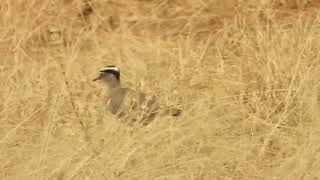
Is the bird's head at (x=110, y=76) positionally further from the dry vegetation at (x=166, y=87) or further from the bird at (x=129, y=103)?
the dry vegetation at (x=166, y=87)

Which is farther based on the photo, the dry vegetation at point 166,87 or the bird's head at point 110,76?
the bird's head at point 110,76

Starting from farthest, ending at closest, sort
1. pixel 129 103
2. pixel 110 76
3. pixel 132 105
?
pixel 110 76 < pixel 129 103 < pixel 132 105

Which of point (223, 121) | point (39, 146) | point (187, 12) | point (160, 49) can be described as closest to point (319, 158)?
point (223, 121)

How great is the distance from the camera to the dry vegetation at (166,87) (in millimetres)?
5105

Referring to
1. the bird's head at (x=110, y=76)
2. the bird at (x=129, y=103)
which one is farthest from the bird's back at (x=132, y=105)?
the bird's head at (x=110, y=76)

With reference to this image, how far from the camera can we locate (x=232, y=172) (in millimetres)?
5117

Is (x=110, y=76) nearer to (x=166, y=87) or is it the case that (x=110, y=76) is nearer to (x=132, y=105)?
(x=166, y=87)

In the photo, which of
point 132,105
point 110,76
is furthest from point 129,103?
point 110,76

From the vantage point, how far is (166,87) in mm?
6445

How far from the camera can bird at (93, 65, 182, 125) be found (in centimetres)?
559

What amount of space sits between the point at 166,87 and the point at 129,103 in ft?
1.89

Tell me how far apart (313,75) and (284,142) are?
0.81m

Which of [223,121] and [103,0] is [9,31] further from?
[223,121]

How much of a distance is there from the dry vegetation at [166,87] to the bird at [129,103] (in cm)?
10
